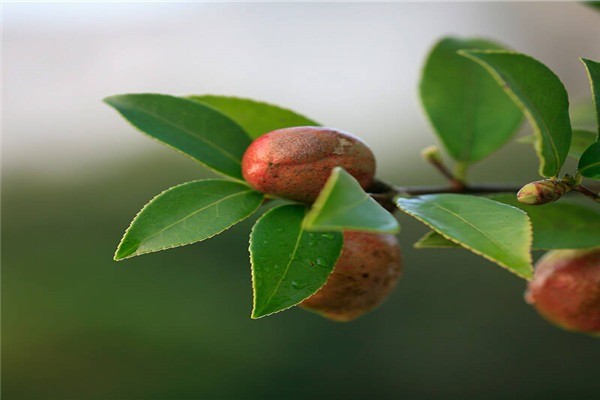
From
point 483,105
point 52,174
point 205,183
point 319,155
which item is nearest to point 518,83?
point 319,155

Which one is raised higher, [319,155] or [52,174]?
[319,155]

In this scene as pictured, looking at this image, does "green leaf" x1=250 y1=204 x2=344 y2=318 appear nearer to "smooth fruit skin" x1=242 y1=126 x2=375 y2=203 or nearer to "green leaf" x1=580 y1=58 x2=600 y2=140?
"smooth fruit skin" x1=242 y1=126 x2=375 y2=203

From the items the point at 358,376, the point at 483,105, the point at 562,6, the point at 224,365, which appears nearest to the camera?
the point at 483,105

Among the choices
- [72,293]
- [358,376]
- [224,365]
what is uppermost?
[72,293]

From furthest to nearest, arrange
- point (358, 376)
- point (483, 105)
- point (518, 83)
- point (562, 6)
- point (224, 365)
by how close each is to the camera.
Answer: point (562, 6)
point (358, 376)
point (224, 365)
point (483, 105)
point (518, 83)

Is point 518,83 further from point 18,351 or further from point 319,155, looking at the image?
point 18,351

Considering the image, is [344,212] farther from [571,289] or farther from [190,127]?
[571,289]
